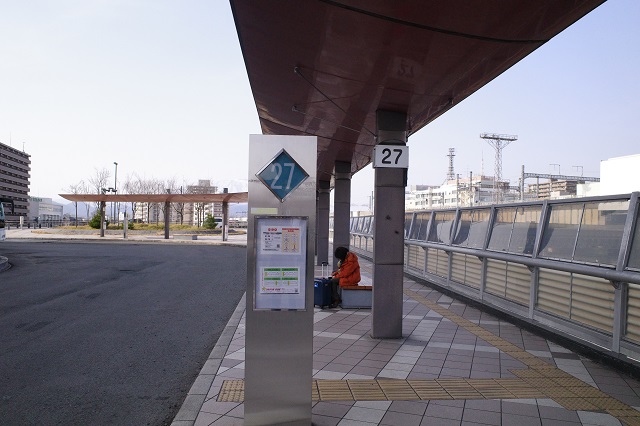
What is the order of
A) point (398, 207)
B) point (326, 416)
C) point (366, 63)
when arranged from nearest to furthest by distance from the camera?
1. point (326, 416)
2. point (366, 63)
3. point (398, 207)

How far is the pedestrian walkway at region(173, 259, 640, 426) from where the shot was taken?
4656 millimetres

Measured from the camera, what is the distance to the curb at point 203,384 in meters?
4.62

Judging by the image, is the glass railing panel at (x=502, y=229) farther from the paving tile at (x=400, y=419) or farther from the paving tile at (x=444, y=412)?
the paving tile at (x=400, y=419)

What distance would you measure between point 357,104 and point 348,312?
13.4 feet

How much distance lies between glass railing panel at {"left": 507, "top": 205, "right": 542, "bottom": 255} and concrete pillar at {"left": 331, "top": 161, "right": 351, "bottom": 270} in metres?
6.74

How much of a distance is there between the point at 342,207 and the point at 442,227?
327 cm

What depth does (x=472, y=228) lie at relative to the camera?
1222 centimetres

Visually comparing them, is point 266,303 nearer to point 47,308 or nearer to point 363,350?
point 363,350

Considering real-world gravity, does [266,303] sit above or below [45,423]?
A: above

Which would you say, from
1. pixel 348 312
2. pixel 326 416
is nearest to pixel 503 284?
pixel 348 312

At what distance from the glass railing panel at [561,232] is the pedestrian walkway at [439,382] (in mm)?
1347

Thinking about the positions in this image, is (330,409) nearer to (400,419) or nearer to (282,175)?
(400,419)

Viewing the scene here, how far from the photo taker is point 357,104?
8.27 m

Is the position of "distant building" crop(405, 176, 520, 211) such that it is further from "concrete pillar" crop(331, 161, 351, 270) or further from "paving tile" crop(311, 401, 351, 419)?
"paving tile" crop(311, 401, 351, 419)
